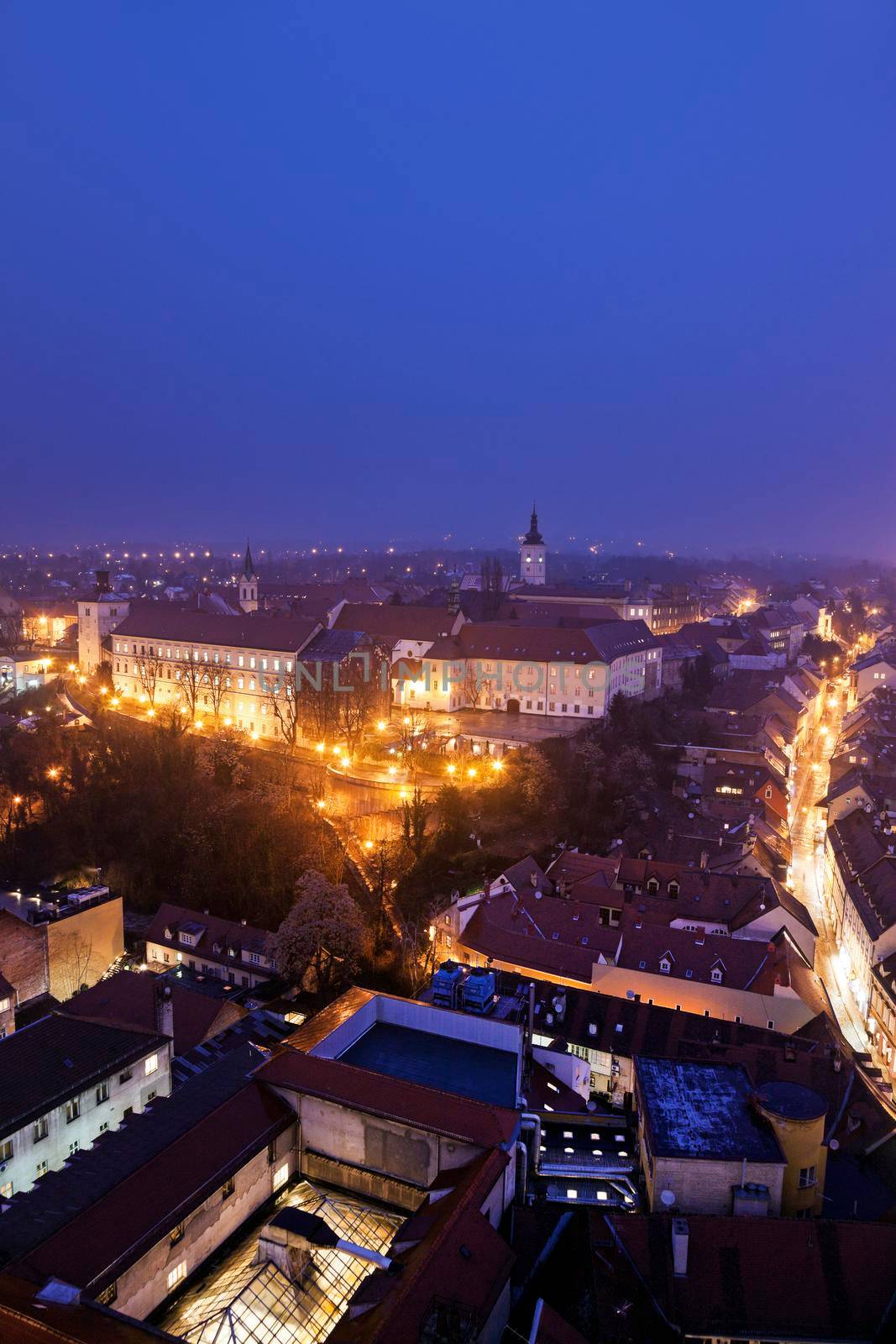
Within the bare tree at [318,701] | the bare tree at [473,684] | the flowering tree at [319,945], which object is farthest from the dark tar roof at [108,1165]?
the bare tree at [473,684]

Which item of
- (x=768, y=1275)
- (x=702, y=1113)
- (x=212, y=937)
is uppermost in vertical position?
(x=702, y=1113)

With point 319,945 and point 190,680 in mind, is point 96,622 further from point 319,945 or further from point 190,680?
point 319,945

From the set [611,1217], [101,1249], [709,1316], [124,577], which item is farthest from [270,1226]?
[124,577]

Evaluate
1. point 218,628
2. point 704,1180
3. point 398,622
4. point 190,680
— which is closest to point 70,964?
point 704,1180

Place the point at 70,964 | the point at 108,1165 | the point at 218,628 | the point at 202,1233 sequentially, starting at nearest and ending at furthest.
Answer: the point at 202,1233
the point at 108,1165
the point at 70,964
the point at 218,628

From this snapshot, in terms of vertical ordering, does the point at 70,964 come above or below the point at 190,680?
below

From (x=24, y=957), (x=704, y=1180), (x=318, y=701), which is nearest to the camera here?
(x=704, y=1180)

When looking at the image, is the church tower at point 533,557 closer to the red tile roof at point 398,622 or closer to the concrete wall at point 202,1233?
the red tile roof at point 398,622

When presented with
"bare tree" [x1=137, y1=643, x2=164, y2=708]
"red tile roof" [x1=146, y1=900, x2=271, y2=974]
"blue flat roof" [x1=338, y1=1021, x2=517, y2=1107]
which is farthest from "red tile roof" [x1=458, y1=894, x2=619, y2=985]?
"bare tree" [x1=137, y1=643, x2=164, y2=708]
